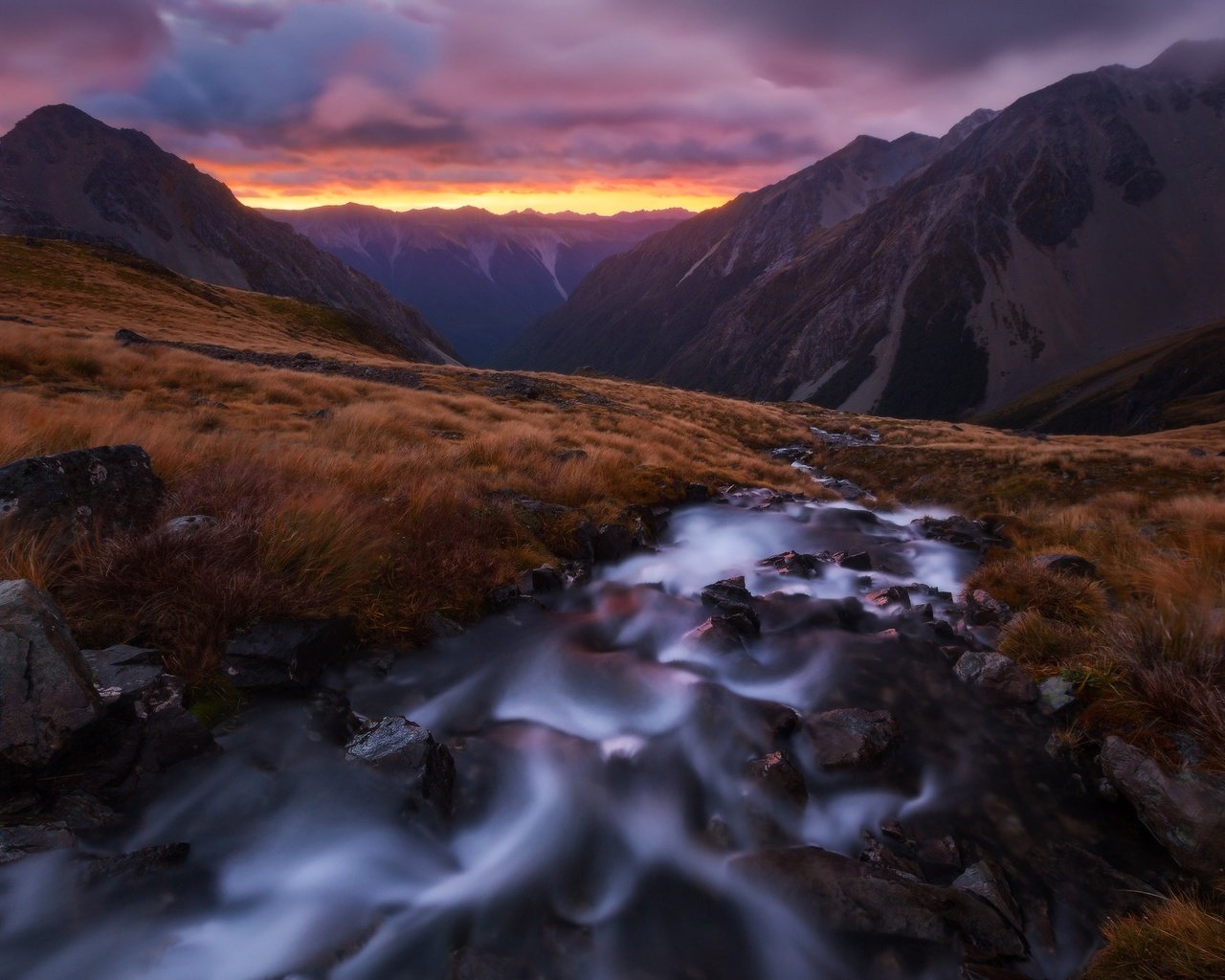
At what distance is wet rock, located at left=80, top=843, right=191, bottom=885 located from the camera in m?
3.62

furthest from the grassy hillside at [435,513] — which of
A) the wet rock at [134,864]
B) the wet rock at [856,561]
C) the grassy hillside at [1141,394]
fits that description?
the grassy hillside at [1141,394]

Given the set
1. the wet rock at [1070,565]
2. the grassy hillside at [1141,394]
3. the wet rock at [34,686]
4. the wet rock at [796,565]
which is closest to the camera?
the wet rock at [34,686]

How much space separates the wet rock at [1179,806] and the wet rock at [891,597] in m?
3.77

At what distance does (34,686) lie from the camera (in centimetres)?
369

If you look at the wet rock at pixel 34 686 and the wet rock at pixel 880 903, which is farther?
the wet rock at pixel 880 903

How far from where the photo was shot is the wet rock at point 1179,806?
13.7 feet

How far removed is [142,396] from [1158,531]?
2150 cm

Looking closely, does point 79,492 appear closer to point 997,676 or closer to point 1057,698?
point 997,676

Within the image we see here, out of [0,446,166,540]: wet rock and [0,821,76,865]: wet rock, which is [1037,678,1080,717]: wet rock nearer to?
[0,821,76,865]: wet rock

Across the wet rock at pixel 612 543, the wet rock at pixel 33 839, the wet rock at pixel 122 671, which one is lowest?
the wet rock at pixel 612 543

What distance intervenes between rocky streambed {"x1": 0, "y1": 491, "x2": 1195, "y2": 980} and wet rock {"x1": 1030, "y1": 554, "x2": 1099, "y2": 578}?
2825 mm

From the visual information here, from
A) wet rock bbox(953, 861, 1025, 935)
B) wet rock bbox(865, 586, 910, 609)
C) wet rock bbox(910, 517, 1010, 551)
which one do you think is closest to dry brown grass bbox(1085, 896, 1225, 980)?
wet rock bbox(953, 861, 1025, 935)

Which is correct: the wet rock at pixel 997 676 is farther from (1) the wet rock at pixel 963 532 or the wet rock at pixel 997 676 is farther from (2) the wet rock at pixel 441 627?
(1) the wet rock at pixel 963 532

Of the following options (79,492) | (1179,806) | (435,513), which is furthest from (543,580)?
(1179,806)
